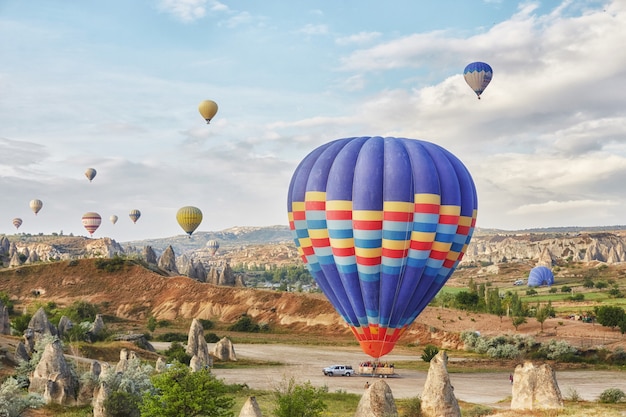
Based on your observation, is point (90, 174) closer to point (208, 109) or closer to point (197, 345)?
point (208, 109)

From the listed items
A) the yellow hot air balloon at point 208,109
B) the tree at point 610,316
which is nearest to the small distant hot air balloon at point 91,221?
the yellow hot air balloon at point 208,109

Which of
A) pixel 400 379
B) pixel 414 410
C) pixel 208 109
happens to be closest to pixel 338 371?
pixel 400 379

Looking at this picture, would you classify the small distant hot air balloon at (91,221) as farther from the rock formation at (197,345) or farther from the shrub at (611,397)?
the shrub at (611,397)

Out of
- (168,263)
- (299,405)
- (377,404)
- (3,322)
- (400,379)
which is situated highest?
(168,263)

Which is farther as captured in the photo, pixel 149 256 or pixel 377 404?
pixel 149 256

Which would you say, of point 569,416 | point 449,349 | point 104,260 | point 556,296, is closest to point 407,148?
point 569,416

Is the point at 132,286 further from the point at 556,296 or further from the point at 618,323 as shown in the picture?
the point at 556,296
